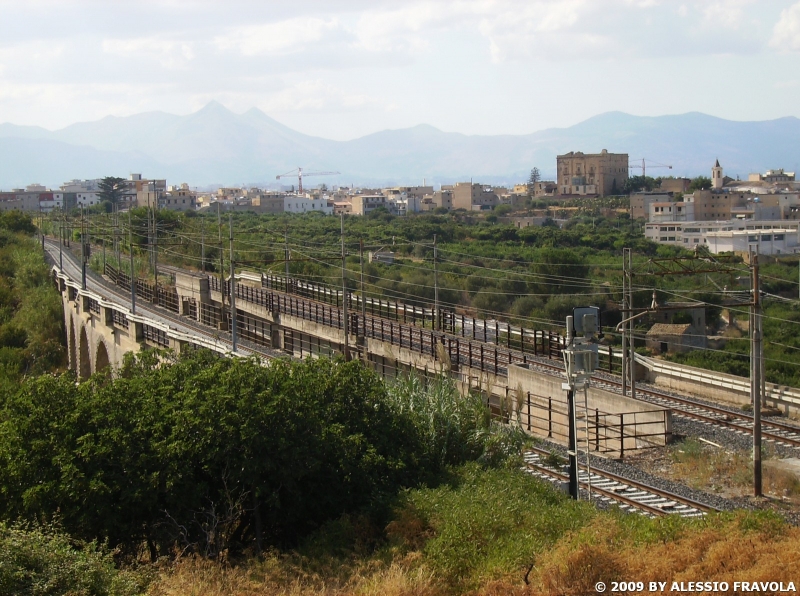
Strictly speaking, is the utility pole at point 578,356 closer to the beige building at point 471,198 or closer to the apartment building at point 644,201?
the apartment building at point 644,201

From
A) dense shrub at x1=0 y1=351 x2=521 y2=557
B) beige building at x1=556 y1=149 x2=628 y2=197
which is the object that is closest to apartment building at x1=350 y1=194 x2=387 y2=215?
beige building at x1=556 y1=149 x2=628 y2=197

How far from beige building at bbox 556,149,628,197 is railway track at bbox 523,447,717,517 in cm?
15119

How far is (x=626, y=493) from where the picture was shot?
1627 cm

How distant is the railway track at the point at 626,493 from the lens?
15.1 m

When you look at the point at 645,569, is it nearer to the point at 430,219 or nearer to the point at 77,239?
the point at 77,239

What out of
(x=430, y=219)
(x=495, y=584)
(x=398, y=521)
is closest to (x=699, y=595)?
(x=495, y=584)

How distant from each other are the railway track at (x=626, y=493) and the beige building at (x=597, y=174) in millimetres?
151191

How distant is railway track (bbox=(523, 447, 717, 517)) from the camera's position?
595 inches

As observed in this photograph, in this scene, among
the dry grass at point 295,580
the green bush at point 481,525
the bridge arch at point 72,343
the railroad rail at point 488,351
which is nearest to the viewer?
the dry grass at point 295,580

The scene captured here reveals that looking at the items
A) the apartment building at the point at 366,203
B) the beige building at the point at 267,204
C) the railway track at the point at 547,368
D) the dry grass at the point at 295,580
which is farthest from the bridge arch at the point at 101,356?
the beige building at the point at 267,204

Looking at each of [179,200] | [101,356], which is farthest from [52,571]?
[179,200]

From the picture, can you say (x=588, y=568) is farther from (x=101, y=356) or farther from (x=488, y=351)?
(x=101, y=356)

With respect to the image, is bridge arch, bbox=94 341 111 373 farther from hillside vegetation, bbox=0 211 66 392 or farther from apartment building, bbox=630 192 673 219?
apartment building, bbox=630 192 673 219

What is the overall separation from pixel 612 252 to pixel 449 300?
29352mm
